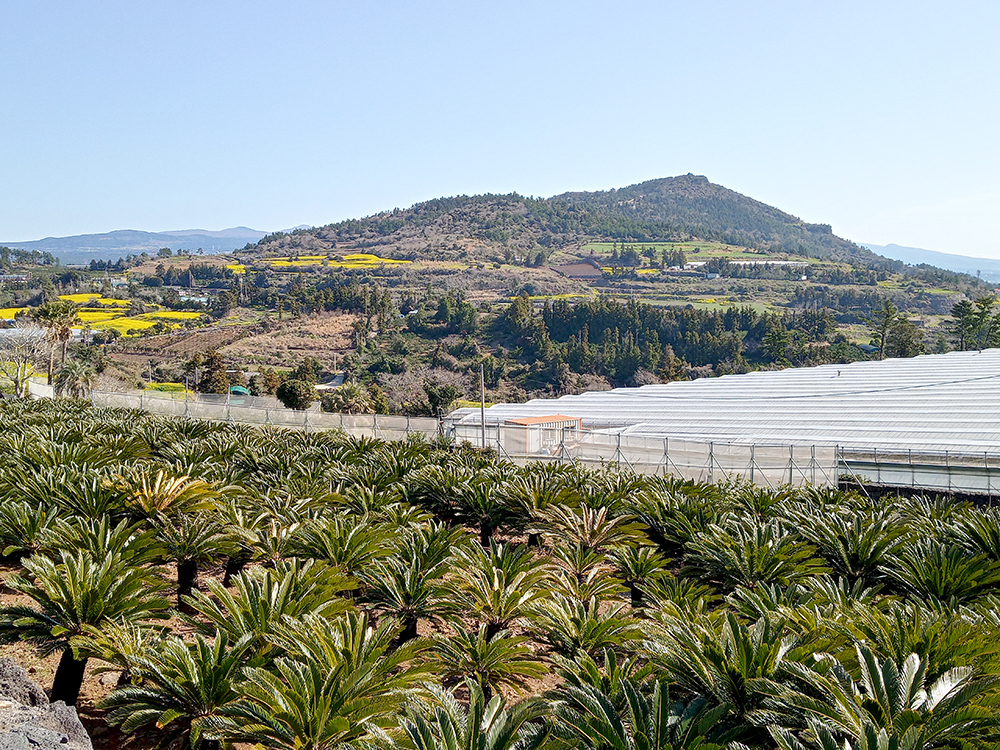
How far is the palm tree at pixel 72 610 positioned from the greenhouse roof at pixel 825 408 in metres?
21.0

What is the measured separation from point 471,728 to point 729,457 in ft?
56.2

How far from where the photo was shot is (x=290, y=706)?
18.6ft

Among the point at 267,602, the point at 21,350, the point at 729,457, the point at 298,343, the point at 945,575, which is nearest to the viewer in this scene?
the point at 267,602

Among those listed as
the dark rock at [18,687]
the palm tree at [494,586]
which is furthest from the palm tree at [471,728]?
the dark rock at [18,687]

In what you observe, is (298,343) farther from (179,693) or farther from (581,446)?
(179,693)

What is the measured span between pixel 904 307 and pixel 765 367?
54714 millimetres

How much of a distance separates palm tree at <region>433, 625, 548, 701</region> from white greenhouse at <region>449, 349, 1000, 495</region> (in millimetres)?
13775

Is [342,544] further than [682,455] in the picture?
No

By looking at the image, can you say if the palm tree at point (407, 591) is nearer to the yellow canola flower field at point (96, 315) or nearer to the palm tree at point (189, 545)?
the palm tree at point (189, 545)

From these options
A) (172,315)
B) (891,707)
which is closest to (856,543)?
(891,707)

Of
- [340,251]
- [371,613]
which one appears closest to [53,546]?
[371,613]

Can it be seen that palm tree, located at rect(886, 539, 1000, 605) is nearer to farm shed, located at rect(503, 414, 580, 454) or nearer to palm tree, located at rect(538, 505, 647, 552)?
palm tree, located at rect(538, 505, 647, 552)

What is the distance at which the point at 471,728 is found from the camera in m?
5.36

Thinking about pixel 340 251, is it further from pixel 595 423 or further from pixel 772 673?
pixel 772 673
